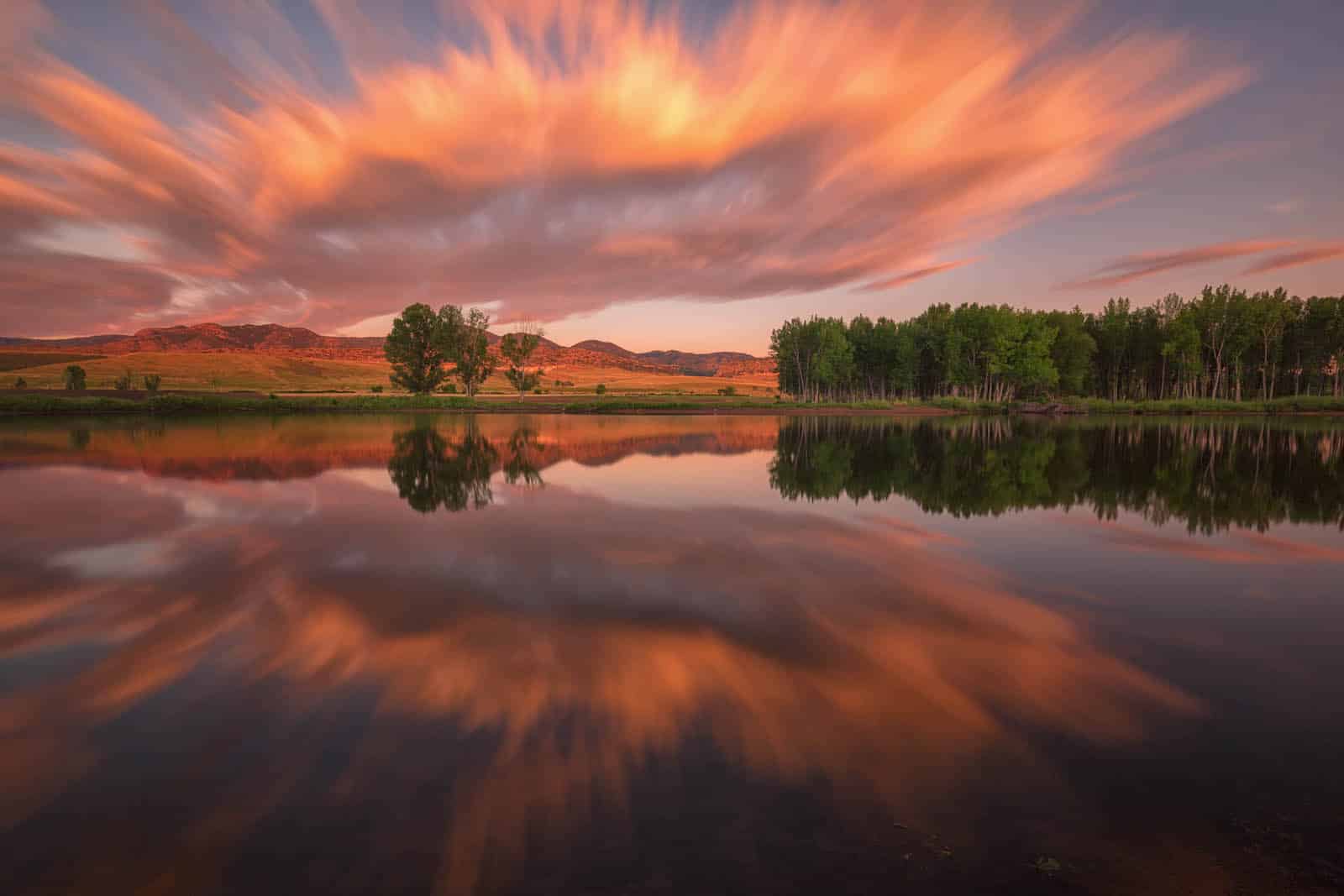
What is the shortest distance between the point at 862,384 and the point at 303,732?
143814 millimetres

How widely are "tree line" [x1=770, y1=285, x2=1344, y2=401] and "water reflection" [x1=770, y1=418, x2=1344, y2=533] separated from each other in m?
60.8

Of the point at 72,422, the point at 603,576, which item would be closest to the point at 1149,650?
the point at 603,576

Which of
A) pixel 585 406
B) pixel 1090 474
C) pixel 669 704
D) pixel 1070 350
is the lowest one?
pixel 1090 474

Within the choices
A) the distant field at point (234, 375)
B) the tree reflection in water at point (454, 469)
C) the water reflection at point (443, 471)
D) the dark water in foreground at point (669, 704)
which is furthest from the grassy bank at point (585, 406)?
the dark water in foreground at point (669, 704)

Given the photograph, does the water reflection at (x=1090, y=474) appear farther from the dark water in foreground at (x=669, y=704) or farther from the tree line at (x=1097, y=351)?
the tree line at (x=1097, y=351)

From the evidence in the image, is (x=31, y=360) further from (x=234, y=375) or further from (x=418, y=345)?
(x=418, y=345)

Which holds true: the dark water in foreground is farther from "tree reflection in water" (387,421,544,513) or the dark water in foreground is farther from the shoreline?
the shoreline

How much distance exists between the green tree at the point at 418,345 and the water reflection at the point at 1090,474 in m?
78.6

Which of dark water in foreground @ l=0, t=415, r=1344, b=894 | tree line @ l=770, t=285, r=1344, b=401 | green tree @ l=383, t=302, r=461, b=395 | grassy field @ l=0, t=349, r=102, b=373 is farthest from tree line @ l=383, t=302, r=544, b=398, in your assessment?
grassy field @ l=0, t=349, r=102, b=373

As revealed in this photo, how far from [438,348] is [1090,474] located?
336 feet

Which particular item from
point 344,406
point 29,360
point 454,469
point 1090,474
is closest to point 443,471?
point 454,469

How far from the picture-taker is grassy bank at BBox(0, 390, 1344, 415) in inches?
2899

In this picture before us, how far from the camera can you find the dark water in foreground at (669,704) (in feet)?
14.3

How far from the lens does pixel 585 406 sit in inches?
3393
